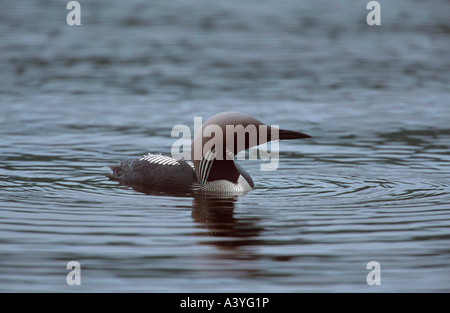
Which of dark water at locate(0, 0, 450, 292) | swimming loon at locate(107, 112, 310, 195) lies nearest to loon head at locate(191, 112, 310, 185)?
swimming loon at locate(107, 112, 310, 195)

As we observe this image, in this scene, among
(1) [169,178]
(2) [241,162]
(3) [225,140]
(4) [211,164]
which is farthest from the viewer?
(2) [241,162]

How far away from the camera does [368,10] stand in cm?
2066

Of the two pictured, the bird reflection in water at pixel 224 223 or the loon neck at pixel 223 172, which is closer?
the bird reflection in water at pixel 224 223

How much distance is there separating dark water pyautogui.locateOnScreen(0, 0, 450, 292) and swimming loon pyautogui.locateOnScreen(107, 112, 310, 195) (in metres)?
0.20

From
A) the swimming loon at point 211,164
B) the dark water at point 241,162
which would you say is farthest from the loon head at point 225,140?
the dark water at point 241,162

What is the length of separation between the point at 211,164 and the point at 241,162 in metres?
1.40

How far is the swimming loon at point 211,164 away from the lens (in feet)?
22.9

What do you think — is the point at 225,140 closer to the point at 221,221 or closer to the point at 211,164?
the point at 211,164

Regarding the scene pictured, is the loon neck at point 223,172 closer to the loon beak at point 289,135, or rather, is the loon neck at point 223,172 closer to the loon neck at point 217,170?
the loon neck at point 217,170

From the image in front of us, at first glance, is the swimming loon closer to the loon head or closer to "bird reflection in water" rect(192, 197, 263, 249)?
the loon head

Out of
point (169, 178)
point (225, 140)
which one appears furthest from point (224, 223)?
point (169, 178)

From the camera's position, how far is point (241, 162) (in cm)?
852

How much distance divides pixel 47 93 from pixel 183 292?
8.28 metres

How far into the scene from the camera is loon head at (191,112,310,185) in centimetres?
696
